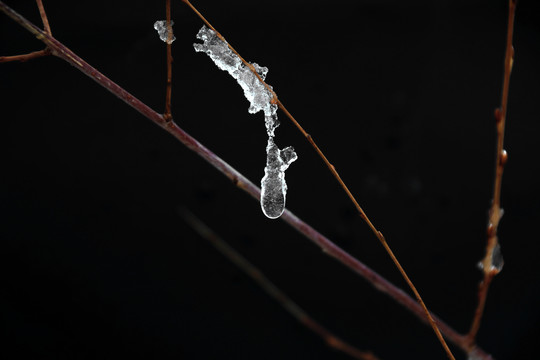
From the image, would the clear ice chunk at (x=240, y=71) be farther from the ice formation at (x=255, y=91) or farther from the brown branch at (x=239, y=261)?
the brown branch at (x=239, y=261)

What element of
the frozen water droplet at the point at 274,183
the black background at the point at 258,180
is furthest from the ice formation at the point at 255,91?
the black background at the point at 258,180

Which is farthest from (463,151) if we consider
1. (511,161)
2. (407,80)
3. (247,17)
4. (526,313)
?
(247,17)

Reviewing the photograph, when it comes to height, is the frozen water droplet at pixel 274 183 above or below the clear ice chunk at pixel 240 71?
below

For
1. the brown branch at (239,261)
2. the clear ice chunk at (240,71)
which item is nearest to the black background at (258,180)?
the brown branch at (239,261)

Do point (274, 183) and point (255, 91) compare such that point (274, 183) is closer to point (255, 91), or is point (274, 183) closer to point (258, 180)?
point (255, 91)

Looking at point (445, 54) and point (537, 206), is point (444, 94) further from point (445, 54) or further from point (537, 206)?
point (537, 206)

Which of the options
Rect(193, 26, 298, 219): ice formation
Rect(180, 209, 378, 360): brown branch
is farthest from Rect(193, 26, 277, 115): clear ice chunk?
Rect(180, 209, 378, 360): brown branch

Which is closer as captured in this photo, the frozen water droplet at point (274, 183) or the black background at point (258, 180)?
the frozen water droplet at point (274, 183)

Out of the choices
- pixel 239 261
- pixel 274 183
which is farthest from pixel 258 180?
pixel 274 183

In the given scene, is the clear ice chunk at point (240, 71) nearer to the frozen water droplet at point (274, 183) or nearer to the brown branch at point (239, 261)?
the frozen water droplet at point (274, 183)
